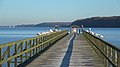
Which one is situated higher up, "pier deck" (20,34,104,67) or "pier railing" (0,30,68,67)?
"pier railing" (0,30,68,67)

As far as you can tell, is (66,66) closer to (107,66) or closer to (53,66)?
(53,66)

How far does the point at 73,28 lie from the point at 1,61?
7775 centimetres

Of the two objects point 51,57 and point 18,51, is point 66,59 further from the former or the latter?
point 18,51

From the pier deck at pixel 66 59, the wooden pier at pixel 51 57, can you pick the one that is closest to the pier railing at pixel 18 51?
the wooden pier at pixel 51 57

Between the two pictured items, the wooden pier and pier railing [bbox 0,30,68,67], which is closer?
the wooden pier

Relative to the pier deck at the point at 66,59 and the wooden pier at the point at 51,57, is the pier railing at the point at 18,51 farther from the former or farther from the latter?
the pier deck at the point at 66,59

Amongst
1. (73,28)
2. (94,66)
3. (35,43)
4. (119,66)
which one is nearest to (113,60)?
(119,66)

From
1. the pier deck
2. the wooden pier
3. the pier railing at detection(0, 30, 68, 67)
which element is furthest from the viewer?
the pier deck

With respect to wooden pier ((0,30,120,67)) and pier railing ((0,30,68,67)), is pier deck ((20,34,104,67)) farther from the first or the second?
pier railing ((0,30,68,67))

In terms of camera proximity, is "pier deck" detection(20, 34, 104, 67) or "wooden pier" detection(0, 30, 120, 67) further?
"pier deck" detection(20, 34, 104, 67)

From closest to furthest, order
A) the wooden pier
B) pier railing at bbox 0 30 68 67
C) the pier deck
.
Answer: the wooden pier < pier railing at bbox 0 30 68 67 < the pier deck

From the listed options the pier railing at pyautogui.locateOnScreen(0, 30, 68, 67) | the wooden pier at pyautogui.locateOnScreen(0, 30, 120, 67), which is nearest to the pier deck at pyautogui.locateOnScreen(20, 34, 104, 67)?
the wooden pier at pyautogui.locateOnScreen(0, 30, 120, 67)

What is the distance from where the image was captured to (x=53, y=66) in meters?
12.8

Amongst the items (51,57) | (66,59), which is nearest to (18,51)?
(51,57)
